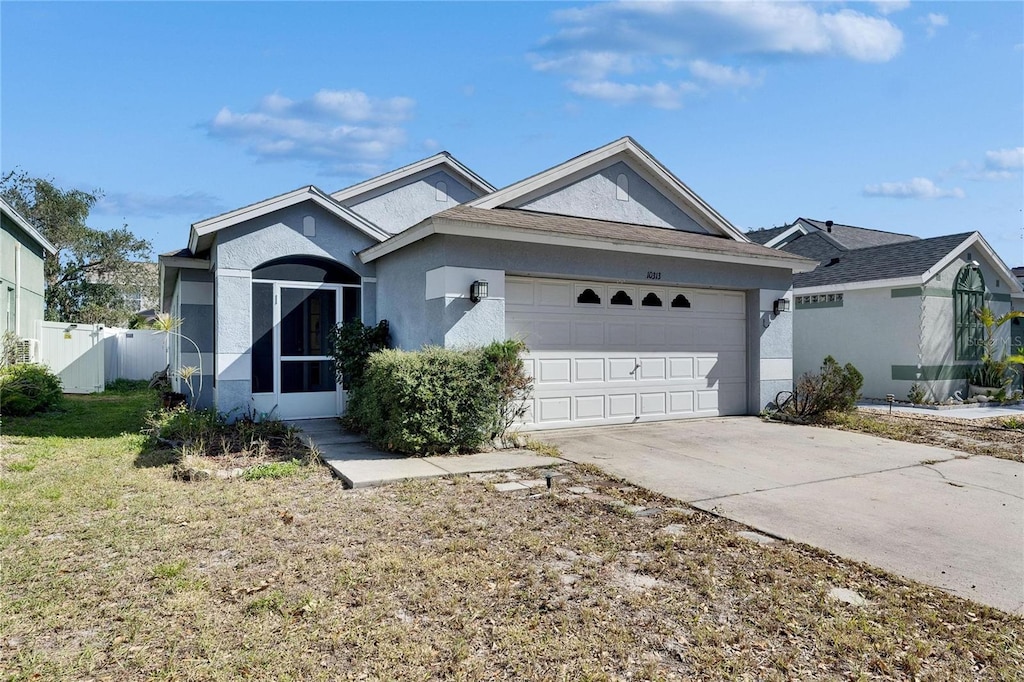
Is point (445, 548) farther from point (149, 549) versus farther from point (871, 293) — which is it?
point (871, 293)

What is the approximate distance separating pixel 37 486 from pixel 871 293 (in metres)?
17.8

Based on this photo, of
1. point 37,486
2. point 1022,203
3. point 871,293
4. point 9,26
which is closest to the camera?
point 37,486

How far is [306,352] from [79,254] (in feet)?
89.3

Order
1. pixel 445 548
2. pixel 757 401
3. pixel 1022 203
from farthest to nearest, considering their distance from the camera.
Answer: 1. pixel 1022 203
2. pixel 757 401
3. pixel 445 548

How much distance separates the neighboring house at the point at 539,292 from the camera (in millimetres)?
9570

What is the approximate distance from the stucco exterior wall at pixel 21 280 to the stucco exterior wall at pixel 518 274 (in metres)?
11.9

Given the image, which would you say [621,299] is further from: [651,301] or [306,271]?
[306,271]

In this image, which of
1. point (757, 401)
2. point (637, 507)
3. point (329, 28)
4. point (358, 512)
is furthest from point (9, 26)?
point (757, 401)

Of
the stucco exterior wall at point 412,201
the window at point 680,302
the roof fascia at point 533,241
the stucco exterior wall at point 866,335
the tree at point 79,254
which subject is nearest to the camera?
the roof fascia at point 533,241

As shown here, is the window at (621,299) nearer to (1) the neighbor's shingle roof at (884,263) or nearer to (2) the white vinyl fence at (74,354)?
(1) the neighbor's shingle roof at (884,263)

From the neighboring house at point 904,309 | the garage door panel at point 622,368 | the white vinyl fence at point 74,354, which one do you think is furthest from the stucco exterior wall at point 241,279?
the neighboring house at point 904,309

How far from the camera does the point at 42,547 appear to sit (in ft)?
15.9

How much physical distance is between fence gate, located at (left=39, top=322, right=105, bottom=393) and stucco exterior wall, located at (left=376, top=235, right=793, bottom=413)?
40.9 feet

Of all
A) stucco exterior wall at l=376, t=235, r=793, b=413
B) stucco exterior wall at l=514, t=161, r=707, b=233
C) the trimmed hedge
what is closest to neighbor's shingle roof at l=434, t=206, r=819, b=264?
stucco exterior wall at l=514, t=161, r=707, b=233
